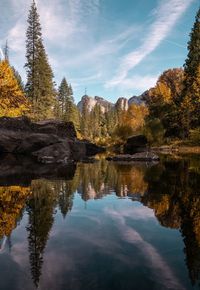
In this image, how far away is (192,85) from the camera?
54844mm

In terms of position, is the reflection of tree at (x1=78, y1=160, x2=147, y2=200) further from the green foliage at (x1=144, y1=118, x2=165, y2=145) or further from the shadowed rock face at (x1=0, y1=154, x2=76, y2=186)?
the green foliage at (x1=144, y1=118, x2=165, y2=145)

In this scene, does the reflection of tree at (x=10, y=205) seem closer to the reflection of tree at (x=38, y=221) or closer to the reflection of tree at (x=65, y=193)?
the reflection of tree at (x=38, y=221)

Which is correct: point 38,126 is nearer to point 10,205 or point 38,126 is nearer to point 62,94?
point 10,205

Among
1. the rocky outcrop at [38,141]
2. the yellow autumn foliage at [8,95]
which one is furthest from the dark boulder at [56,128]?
the yellow autumn foliage at [8,95]

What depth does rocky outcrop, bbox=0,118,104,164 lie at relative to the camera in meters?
27.7

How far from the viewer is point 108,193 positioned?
10.8 meters

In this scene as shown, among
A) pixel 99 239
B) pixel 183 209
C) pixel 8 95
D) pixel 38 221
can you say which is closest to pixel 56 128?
pixel 8 95

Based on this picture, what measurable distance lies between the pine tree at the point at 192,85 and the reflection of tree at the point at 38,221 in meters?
44.7

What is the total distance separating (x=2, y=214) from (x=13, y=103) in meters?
38.1

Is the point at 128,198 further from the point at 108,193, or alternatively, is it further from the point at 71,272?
the point at 71,272

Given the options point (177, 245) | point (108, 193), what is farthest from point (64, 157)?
point (177, 245)

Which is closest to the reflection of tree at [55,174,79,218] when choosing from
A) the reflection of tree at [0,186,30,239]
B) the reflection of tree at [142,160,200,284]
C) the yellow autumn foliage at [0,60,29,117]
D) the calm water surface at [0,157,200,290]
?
the calm water surface at [0,157,200,290]

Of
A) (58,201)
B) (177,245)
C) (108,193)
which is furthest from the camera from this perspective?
(108,193)

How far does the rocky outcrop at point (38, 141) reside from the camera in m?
27.7
